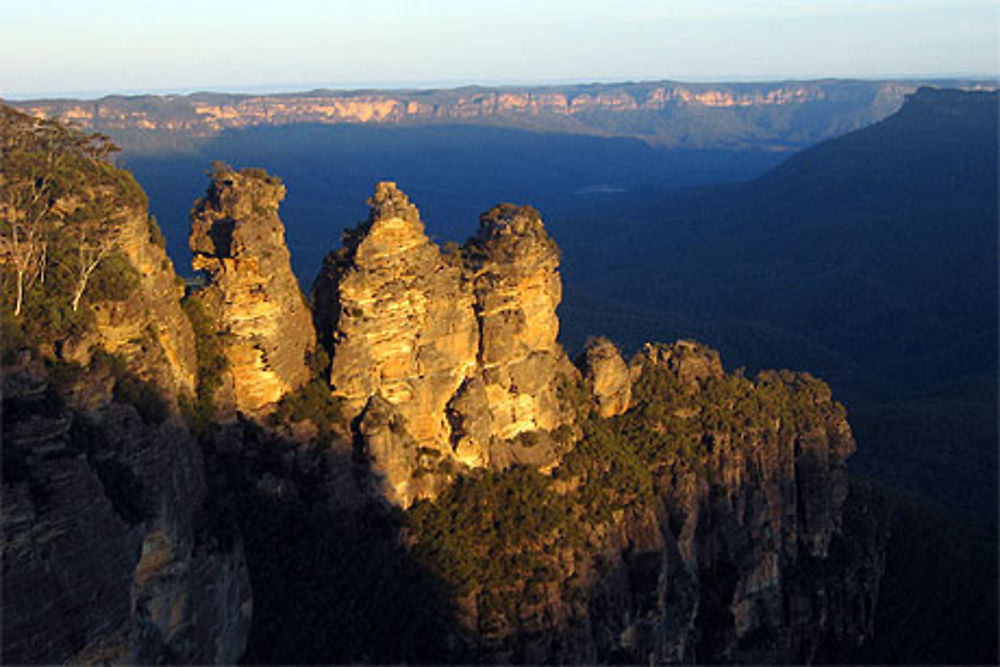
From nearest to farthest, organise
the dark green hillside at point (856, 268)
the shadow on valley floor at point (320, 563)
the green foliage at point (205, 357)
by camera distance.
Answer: the shadow on valley floor at point (320, 563)
the green foliage at point (205, 357)
the dark green hillside at point (856, 268)

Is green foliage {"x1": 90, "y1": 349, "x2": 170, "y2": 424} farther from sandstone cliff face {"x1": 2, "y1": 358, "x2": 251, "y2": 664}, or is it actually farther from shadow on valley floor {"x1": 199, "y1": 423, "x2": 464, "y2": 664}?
shadow on valley floor {"x1": 199, "y1": 423, "x2": 464, "y2": 664}

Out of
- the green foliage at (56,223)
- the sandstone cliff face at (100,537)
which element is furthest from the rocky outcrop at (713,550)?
the green foliage at (56,223)

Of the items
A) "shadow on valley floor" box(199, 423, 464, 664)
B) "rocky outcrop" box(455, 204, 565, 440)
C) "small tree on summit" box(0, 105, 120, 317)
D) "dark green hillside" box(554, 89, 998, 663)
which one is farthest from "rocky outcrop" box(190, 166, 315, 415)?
"dark green hillside" box(554, 89, 998, 663)

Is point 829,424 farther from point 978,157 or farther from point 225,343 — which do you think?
point 978,157

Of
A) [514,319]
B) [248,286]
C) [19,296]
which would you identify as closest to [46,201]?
[19,296]

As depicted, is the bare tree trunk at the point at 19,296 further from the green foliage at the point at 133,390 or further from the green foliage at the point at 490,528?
the green foliage at the point at 490,528

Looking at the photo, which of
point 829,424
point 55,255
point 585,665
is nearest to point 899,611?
point 829,424
